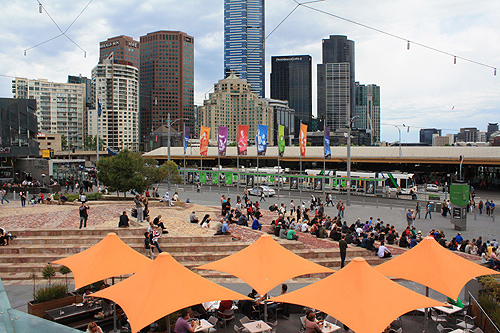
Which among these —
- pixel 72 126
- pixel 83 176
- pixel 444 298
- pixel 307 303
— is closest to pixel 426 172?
pixel 83 176

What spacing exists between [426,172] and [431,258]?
231 ft

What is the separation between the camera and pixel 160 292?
7469 mm

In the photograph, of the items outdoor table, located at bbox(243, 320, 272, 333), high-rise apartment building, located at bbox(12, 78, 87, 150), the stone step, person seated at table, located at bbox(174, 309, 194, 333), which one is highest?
high-rise apartment building, located at bbox(12, 78, 87, 150)

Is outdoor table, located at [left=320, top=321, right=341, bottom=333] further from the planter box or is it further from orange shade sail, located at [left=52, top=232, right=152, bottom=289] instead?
the planter box

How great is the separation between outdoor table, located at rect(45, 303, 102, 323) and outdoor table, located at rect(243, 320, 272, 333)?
12.7ft

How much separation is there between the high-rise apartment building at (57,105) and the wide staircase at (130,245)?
151469 millimetres

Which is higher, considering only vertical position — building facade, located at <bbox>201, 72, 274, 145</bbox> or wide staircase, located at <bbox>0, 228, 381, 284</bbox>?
building facade, located at <bbox>201, 72, 274, 145</bbox>

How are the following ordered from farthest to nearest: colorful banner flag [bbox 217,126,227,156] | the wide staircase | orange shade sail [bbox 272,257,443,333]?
colorful banner flag [bbox 217,126,227,156] < the wide staircase < orange shade sail [bbox 272,257,443,333]

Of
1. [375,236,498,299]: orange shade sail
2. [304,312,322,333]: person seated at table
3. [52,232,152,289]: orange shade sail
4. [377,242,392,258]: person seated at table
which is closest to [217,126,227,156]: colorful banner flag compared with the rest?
[377,242,392,258]: person seated at table

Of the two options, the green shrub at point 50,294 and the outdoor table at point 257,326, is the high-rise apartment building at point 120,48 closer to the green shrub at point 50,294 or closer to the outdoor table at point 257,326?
Answer: the green shrub at point 50,294

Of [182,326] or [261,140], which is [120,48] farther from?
[182,326]

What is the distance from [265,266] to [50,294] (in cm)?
565

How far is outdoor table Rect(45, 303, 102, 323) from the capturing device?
8984mm

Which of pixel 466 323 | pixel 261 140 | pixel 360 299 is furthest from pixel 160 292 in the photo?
pixel 261 140
